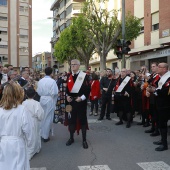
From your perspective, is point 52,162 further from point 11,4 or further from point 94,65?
point 11,4

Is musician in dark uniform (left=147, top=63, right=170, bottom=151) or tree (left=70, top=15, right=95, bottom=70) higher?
tree (left=70, top=15, right=95, bottom=70)

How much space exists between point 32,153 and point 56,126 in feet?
12.7

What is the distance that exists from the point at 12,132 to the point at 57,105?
440 centimetres

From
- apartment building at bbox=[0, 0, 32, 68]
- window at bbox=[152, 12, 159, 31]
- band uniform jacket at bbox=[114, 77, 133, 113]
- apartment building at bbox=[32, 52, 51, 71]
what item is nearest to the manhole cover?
band uniform jacket at bbox=[114, 77, 133, 113]

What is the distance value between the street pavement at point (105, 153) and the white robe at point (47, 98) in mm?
397

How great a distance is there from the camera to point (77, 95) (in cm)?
723

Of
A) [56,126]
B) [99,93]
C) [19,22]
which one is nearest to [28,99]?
[56,126]

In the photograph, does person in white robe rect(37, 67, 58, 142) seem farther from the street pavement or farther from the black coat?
the black coat

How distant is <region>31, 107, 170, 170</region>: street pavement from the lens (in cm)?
573

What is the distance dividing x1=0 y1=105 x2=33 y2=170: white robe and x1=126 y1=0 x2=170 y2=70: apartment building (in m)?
18.8

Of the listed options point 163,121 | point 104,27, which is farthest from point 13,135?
point 104,27

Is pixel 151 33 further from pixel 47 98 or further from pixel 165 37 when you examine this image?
pixel 47 98

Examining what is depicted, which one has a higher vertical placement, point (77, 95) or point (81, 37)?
point (81, 37)

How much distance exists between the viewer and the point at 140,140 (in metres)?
7.77
